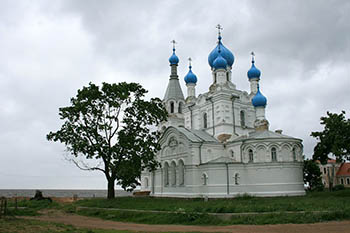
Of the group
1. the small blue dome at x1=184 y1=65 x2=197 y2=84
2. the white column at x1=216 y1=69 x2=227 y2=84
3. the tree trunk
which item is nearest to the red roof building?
the small blue dome at x1=184 y1=65 x2=197 y2=84

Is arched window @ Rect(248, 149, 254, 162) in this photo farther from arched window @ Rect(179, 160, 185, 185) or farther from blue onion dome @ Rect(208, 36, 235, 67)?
blue onion dome @ Rect(208, 36, 235, 67)

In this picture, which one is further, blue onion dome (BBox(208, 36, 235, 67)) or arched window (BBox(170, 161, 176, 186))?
blue onion dome (BBox(208, 36, 235, 67))

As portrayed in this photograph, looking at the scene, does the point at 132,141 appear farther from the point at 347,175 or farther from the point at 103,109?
the point at 347,175

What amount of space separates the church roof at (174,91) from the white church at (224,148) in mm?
498

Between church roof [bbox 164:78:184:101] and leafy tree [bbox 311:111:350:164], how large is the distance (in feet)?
57.1

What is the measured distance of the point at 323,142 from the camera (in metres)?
27.6

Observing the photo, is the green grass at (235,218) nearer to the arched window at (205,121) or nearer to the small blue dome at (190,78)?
the arched window at (205,121)

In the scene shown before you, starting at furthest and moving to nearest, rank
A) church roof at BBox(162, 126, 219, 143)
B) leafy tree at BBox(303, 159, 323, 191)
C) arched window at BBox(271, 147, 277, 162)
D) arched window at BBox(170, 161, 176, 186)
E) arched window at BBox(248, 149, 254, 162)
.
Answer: leafy tree at BBox(303, 159, 323, 191) < arched window at BBox(170, 161, 176, 186) < church roof at BBox(162, 126, 219, 143) < arched window at BBox(248, 149, 254, 162) < arched window at BBox(271, 147, 277, 162)

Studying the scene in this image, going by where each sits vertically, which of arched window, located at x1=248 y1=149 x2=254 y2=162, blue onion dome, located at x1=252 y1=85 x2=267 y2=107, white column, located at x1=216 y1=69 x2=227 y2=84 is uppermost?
white column, located at x1=216 y1=69 x2=227 y2=84

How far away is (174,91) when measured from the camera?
133ft

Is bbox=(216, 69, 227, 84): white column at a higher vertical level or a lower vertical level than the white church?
higher

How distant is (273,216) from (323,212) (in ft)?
7.54

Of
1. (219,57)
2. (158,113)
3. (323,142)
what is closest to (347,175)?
(323,142)

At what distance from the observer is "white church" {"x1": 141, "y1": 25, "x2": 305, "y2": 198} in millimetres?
28734
